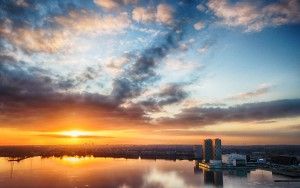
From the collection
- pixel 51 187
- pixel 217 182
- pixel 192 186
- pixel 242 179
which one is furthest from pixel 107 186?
pixel 242 179

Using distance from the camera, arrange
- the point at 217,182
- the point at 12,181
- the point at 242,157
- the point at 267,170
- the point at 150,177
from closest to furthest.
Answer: the point at 217,182 → the point at 12,181 → the point at 150,177 → the point at 267,170 → the point at 242,157

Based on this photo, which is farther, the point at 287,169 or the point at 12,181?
the point at 287,169

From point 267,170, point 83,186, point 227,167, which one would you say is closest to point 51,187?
point 83,186

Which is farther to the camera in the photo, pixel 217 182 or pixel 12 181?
pixel 12 181

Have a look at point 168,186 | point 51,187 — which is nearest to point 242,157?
point 168,186

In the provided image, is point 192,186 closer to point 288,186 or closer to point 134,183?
point 134,183

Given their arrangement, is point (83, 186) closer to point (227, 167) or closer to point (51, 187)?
point (51, 187)

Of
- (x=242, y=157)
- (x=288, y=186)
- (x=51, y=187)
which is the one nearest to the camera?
(x=288, y=186)

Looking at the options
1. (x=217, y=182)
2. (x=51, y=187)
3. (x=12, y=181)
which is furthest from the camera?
(x=12, y=181)

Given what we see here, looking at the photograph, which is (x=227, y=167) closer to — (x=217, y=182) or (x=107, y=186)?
(x=217, y=182)
